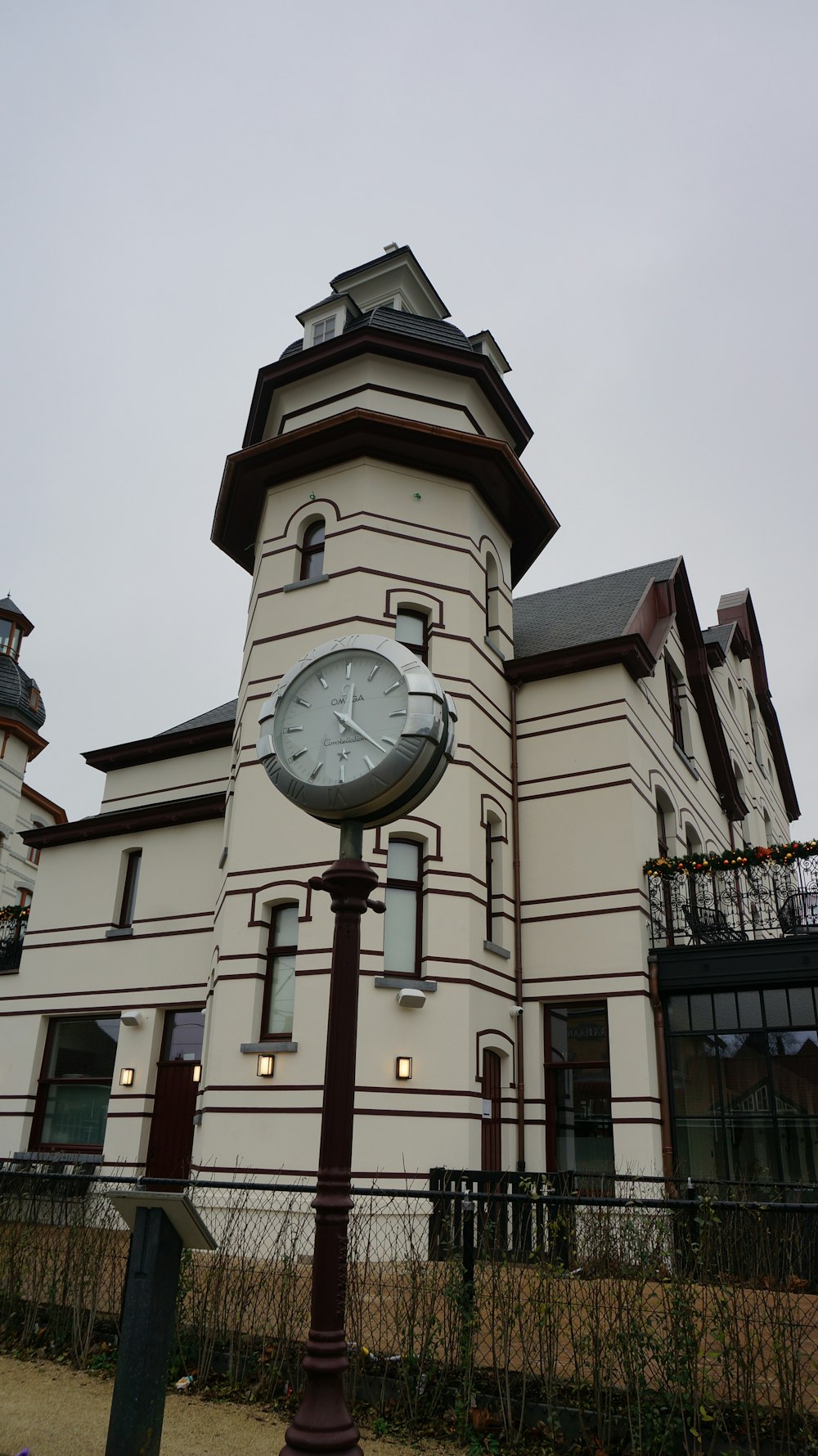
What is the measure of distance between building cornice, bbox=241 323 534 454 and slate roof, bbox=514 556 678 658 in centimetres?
374

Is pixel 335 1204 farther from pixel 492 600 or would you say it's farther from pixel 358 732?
pixel 492 600

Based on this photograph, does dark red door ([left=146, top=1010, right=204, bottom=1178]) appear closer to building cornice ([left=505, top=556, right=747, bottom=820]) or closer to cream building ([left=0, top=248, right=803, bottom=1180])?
cream building ([left=0, top=248, right=803, bottom=1180])

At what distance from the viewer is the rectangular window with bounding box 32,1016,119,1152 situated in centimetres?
1659

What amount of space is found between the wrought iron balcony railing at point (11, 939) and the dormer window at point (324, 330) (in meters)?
12.0

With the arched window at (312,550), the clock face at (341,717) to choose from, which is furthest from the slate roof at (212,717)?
the clock face at (341,717)

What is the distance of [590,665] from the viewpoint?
15.5 meters

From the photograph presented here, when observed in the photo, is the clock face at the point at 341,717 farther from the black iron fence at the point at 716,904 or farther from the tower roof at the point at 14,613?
the tower roof at the point at 14,613

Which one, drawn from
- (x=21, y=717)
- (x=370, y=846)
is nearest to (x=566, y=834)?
(x=370, y=846)

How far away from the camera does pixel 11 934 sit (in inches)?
765

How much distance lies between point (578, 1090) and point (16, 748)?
89.7 feet

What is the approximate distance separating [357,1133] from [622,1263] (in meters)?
6.30

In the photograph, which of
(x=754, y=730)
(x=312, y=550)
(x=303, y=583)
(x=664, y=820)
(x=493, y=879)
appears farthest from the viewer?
(x=754, y=730)

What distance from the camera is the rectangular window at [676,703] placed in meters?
19.4

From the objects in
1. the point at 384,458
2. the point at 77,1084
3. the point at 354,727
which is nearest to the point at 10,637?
the point at 77,1084
